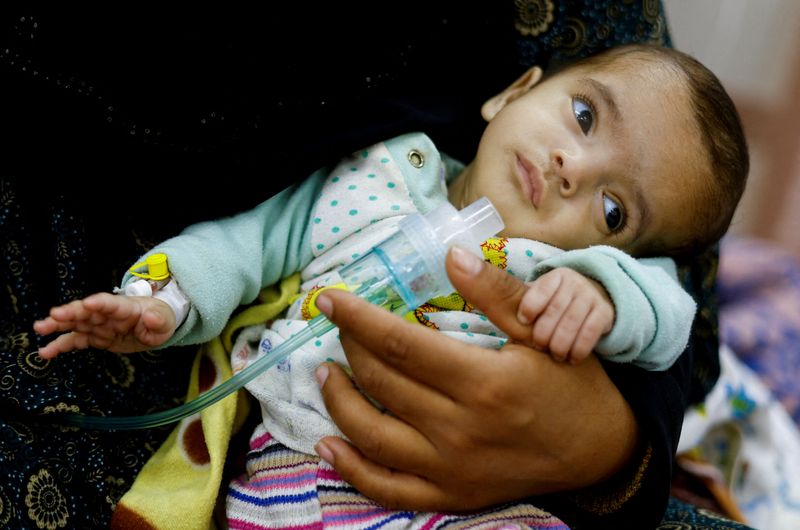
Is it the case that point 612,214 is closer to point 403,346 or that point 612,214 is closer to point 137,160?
point 403,346

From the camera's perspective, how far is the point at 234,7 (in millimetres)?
846

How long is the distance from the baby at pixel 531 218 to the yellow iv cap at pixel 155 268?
0.01 meters

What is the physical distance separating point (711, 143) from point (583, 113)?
174 mm

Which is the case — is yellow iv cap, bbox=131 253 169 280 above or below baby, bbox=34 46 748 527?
above

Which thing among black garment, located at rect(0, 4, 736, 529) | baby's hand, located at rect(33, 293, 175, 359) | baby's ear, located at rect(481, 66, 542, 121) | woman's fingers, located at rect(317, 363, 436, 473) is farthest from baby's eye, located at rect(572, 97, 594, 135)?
baby's hand, located at rect(33, 293, 175, 359)

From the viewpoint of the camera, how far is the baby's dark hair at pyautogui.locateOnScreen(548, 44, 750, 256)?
0.99 meters

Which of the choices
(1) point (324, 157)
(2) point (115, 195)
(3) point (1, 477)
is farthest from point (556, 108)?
(3) point (1, 477)

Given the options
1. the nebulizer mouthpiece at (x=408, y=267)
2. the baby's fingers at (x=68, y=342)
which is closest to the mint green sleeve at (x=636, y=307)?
the nebulizer mouthpiece at (x=408, y=267)

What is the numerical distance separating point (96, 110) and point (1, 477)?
0.40 meters

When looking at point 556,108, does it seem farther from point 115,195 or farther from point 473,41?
point 115,195

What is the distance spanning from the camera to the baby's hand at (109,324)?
26.9 inches

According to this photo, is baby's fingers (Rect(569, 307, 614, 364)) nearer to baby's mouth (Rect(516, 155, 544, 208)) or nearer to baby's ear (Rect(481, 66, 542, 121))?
baby's mouth (Rect(516, 155, 544, 208))

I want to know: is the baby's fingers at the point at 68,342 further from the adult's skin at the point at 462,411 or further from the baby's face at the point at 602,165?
the baby's face at the point at 602,165

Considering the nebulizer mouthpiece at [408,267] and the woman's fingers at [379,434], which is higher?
the nebulizer mouthpiece at [408,267]
